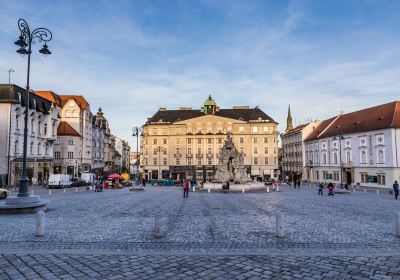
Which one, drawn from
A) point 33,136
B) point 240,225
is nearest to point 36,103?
point 33,136

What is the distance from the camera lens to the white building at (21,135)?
42.9 metres

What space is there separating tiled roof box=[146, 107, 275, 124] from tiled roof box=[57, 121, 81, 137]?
25865 mm

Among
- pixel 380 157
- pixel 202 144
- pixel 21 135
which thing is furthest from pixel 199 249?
pixel 202 144

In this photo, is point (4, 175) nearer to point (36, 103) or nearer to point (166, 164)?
point (36, 103)

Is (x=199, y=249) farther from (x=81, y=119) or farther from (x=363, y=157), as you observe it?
(x=81, y=119)

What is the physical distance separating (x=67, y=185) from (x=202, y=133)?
149ft

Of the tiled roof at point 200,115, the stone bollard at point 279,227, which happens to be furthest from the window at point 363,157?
the stone bollard at point 279,227

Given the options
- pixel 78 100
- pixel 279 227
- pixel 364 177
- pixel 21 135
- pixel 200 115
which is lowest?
pixel 364 177

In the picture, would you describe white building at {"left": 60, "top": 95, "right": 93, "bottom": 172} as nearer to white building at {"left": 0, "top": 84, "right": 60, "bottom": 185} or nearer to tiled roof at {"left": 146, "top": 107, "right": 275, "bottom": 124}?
white building at {"left": 0, "top": 84, "right": 60, "bottom": 185}

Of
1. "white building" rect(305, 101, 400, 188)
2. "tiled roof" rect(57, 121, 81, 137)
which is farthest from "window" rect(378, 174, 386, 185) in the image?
"tiled roof" rect(57, 121, 81, 137)

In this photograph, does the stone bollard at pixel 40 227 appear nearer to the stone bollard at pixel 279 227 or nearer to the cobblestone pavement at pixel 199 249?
the cobblestone pavement at pixel 199 249

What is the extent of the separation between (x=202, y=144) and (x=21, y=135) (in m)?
47.8

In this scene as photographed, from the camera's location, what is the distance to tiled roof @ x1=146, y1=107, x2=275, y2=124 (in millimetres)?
86794

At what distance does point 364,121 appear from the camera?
181 feet
